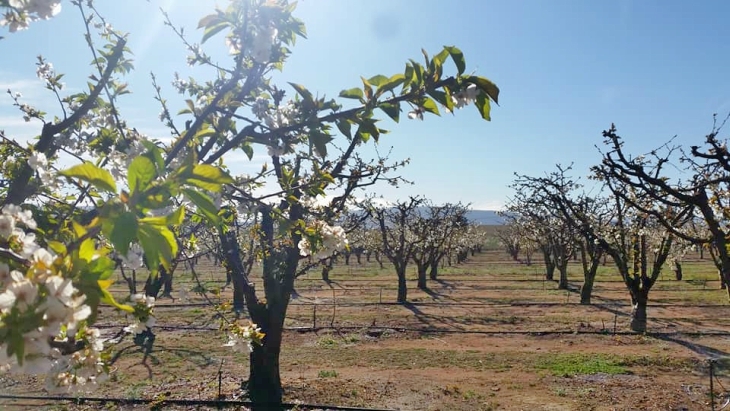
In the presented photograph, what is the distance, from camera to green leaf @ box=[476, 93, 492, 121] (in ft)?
5.33

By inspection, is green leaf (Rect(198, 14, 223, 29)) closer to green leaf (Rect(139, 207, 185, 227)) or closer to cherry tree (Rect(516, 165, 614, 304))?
green leaf (Rect(139, 207, 185, 227))

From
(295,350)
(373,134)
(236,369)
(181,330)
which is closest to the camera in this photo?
(373,134)

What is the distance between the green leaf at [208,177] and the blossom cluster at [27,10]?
116cm

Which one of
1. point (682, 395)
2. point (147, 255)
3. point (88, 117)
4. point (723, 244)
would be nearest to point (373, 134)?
point (147, 255)

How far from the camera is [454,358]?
10.6 metres

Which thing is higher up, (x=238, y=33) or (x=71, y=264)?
(x=238, y=33)

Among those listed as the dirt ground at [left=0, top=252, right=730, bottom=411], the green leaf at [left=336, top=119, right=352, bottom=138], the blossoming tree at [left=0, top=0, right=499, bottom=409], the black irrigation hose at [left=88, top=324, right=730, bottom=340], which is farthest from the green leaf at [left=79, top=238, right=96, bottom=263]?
the black irrigation hose at [left=88, top=324, right=730, bottom=340]

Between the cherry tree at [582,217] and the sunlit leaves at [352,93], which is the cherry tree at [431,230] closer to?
the cherry tree at [582,217]

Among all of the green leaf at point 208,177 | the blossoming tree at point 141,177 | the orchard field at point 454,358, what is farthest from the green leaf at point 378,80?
the orchard field at point 454,358

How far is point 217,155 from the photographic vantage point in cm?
190

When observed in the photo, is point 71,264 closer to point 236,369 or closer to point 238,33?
point 238,33

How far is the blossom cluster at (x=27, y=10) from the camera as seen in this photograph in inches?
67.1

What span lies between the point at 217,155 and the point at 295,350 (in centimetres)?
1023

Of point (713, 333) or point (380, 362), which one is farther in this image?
point (713, 333)
